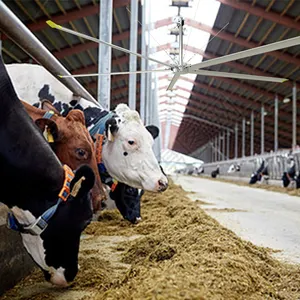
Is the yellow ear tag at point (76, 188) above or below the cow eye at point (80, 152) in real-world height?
below

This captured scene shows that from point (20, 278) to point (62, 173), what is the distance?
0.90 meters

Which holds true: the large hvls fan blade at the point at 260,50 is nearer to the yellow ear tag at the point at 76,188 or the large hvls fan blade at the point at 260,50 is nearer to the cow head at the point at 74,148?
the cow head at the point at 74,148

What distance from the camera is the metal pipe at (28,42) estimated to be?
2.89 metres

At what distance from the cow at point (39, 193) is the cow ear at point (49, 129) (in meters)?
0.53

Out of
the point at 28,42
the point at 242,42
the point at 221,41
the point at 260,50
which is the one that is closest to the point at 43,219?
the point at 260,50

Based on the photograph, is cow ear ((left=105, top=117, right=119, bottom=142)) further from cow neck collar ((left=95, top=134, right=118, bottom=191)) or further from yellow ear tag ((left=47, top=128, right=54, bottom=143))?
yellow ear tag ((left=47, top=128, right=54, bottom=143))

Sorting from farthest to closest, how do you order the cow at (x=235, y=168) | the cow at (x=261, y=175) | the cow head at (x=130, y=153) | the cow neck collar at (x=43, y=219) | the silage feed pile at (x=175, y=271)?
the cow at (x=235, y=168), the cow at (x=261, y=175), the cow head at (x=130, y=153), the cow neck collar at (x=43, y=219), the silage feed pile at (x=175, y=271)

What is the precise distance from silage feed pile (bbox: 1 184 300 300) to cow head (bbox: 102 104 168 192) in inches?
20.1

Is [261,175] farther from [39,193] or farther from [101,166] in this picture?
[39,193]

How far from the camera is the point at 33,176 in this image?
220 cm

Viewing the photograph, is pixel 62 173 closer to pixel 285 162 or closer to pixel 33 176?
pixel 33 176

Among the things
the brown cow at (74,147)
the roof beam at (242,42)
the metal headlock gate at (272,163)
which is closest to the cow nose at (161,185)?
the brown cow at (74,147)

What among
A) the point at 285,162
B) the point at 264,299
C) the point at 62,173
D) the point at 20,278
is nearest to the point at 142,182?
the point at 20,278

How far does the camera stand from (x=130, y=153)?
417 cm
